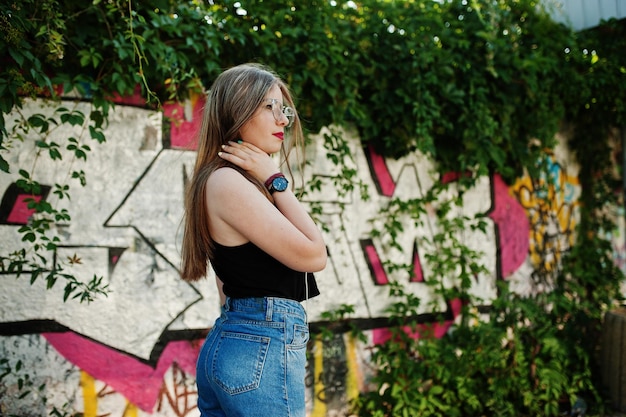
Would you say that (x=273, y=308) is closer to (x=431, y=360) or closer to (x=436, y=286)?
(x=431, y=360)

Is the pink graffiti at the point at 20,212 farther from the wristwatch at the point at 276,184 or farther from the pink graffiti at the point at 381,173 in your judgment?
the pink graffiti at the point at 381,173

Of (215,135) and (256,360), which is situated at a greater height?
(215,135)

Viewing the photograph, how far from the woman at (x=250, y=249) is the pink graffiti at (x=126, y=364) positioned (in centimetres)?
153

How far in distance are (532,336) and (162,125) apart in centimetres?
343

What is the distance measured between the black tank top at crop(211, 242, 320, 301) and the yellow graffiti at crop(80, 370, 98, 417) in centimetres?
177

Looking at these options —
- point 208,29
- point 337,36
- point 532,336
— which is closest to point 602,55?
point 532,336

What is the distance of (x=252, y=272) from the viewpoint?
1743mm

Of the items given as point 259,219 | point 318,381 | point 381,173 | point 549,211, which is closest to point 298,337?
point 259,219

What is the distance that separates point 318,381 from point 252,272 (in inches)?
94.6

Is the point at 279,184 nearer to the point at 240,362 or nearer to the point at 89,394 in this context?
the point at 240,362

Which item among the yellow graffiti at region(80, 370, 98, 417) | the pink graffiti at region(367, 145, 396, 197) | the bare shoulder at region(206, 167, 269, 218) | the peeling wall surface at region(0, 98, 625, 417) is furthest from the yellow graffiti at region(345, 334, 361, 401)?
the bare shoulder at region(206, 167, 269, 218)

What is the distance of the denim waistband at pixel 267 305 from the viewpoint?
5.63 feet

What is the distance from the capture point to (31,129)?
3035 mm

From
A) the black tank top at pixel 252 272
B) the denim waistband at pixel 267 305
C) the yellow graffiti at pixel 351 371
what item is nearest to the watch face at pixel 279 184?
the black tank top at pixel 252 272
